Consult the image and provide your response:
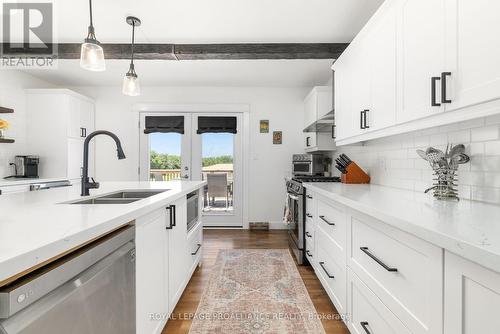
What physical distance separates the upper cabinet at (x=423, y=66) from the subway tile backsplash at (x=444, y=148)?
0.28 metres

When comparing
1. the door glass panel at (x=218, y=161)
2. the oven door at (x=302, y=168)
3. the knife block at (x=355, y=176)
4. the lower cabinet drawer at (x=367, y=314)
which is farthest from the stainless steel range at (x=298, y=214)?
the door glass panel at (x=218, y=161)

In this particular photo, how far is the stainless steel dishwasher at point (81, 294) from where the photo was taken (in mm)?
571

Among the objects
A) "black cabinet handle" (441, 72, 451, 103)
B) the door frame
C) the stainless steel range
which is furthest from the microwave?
"black cabinet handle" (441, 72, 451, 103)

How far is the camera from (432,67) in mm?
1218

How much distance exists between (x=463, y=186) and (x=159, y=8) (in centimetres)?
270

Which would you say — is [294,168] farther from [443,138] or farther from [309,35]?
[443,138]

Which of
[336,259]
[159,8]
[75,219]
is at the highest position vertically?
[159,8]

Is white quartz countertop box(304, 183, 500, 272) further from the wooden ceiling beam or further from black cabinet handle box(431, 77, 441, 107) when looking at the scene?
the wooden ceiling beam

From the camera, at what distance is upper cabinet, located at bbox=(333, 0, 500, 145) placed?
0.97 meters

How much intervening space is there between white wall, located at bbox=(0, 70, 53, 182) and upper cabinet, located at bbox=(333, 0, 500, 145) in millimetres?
4481

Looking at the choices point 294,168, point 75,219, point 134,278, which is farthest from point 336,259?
point 294,168

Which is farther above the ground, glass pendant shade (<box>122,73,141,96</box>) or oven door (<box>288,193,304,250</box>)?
glass pendant shade (<box>122,73,141,96</box>)

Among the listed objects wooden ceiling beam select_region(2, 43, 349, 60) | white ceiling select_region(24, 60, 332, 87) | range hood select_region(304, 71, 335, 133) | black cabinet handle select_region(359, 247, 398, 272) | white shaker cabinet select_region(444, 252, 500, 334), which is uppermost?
white ceiling select_region(24, 60, 332, 87)

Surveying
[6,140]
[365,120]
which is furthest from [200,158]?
[365,120]
